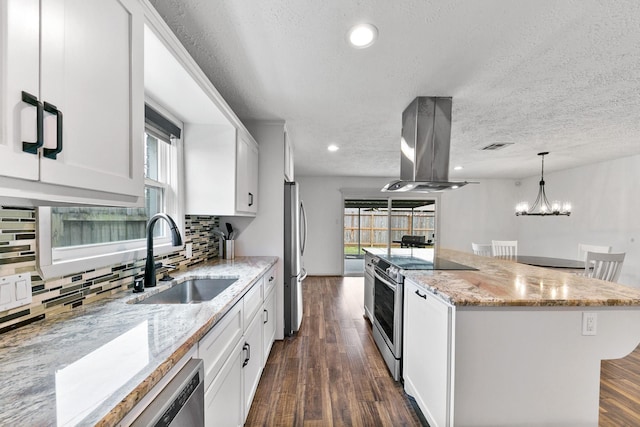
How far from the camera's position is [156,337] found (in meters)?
0.90

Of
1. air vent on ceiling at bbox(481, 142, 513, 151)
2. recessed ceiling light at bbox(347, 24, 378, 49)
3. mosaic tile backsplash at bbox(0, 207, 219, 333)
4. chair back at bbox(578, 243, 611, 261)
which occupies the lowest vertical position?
→ chair back at bbox(578, 243, 611, 261)

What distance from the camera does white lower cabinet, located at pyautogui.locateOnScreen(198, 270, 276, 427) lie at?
43.6 inches

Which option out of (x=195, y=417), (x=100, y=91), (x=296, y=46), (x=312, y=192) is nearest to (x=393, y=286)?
(x=195, y=417)

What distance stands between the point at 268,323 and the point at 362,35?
7.47ft

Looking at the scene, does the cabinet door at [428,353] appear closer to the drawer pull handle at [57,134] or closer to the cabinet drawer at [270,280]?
the cabinet drawer at [270,280]

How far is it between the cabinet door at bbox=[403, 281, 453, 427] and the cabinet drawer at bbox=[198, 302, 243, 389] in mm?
1122

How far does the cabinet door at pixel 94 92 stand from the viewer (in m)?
0.71

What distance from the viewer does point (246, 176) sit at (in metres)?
2.50

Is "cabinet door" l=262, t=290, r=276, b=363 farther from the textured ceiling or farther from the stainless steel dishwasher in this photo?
the textured ceiling

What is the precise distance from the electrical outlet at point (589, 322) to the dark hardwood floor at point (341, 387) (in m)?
0.90

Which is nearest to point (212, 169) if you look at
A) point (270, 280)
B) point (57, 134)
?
point (270, 280)

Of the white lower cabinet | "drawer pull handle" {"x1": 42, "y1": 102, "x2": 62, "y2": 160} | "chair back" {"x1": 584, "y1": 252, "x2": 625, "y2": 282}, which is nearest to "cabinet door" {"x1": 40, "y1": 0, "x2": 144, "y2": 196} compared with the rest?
"drawer pull handle" {"x1": 42, "y1": 102, "x2": 62, "y2": 160}

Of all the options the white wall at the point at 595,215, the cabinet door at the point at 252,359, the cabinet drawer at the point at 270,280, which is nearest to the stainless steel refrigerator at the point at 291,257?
the cabinet drawer at the point at 270,280

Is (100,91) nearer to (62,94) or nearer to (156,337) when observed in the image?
(62,94)
